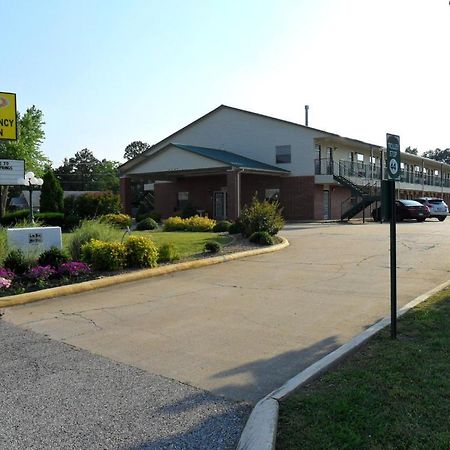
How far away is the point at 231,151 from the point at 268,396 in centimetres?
3752

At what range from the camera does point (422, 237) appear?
19828 mm

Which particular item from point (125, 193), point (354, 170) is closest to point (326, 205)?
point (354, 170)

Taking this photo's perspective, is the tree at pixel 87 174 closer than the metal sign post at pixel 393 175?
No

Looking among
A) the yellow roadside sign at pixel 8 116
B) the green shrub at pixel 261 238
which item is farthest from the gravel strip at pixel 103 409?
the green shrub at pixel 261 238

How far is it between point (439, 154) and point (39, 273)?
163 metres

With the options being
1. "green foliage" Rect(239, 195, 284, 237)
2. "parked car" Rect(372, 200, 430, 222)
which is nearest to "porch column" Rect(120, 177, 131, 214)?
"parked car" Rect(372, 200, 430, 222)

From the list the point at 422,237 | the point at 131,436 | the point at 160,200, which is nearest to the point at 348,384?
the point at 131,436

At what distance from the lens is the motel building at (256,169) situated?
35594 mm

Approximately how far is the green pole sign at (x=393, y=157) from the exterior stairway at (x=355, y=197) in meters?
27.5

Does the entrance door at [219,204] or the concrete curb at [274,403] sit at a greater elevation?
the entrance door at [219,204]

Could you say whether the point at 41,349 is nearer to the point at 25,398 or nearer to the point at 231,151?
the point at 25,398

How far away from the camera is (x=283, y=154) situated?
38562 mm

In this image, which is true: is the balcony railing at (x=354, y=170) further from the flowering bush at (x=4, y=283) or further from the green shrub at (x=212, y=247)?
the flowering bush at (x=4, y=283)

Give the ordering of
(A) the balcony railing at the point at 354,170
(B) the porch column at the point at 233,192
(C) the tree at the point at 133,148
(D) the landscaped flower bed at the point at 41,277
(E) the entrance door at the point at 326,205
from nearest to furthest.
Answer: (D) the landscaped flower bed at the point at 41,277 < (B) the porch column at the point at 233,192 < (A) the balcony railing at the point at 354,170 < (E) the entrance door at the point at 326,205 < (C) the tree at the point at 133,148
